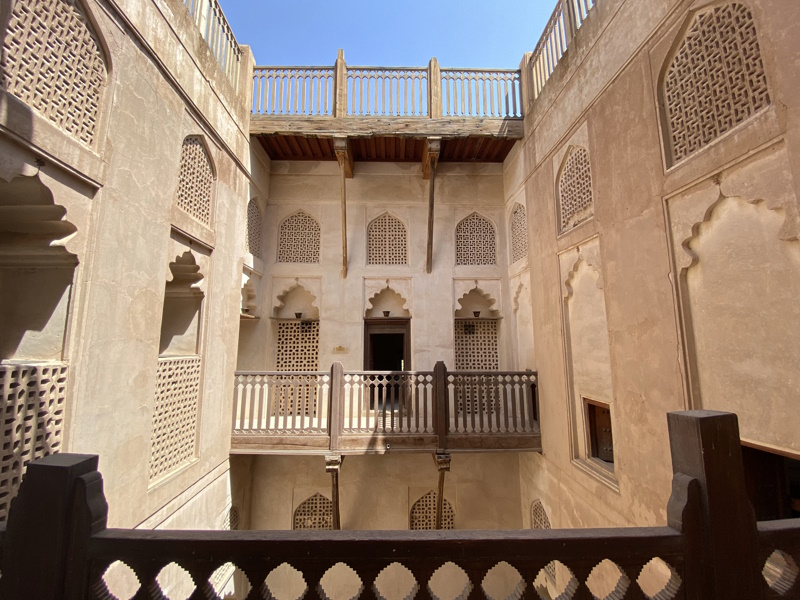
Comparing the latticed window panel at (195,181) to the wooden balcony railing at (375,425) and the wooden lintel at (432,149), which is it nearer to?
the wooden balcony railing at (375,425)

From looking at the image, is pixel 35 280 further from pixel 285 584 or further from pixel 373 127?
pixel 285 584

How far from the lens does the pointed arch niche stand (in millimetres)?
2232

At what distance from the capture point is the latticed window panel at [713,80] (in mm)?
2457

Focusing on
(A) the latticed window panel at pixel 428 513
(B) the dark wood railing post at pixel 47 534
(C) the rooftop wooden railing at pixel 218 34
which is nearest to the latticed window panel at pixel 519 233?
(A) the latticed window panel at pixel 428 513

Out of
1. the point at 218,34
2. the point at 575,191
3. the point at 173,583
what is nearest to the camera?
the point at 173,583

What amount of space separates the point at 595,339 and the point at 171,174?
196 inches

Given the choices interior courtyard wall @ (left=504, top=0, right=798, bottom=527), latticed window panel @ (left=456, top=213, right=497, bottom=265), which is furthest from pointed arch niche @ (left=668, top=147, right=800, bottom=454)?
latticed window panel @ (left=456, top=213, right=497, bottom=265)

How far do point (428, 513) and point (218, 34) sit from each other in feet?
27.4

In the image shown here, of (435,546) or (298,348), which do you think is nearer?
(435,546)

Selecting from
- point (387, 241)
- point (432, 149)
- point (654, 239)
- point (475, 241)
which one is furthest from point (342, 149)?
point (654, 239)

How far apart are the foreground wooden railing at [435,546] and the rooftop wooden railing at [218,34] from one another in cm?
508

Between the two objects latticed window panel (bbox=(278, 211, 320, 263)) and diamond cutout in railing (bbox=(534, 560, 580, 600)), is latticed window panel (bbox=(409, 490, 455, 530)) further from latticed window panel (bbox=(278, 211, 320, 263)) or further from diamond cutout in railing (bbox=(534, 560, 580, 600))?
latticed window panel (bbox=(278, 211, 320, 263))

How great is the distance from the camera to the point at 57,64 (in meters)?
2.56

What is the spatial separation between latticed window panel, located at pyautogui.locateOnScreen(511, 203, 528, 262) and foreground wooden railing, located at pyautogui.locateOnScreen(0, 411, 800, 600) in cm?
529
